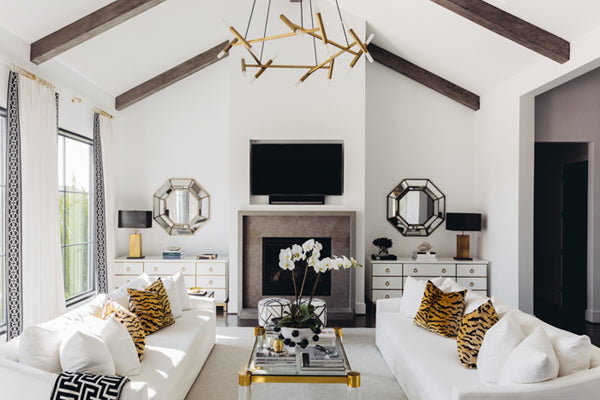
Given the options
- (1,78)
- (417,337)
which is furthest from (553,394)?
(1,78)

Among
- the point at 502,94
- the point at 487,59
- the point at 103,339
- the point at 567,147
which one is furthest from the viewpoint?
the point at 567,147

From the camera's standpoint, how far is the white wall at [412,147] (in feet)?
20.4

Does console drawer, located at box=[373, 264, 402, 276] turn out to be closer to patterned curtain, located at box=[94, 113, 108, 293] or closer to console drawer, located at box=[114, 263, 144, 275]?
console drawer, located at box=[114, 263, 144, 275]

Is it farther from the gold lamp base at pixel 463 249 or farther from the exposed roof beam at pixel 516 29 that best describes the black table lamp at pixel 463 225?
the exposed roof beam at pixel 516 29

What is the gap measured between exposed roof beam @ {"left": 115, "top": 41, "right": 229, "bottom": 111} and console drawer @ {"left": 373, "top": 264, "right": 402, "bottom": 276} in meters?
3.79

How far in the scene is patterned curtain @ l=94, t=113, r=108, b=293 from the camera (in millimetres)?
5363

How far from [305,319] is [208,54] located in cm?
430

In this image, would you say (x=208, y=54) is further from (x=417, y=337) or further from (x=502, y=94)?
(x=417, y=337)

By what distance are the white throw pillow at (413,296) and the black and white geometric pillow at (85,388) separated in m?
2.60

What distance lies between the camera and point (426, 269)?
18.6 feet

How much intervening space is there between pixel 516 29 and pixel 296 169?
9.61ft

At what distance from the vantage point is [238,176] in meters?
5.51

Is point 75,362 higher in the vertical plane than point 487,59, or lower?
lower

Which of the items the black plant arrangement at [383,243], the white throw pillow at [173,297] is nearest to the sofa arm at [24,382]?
the white throw pillow at [173,297]
